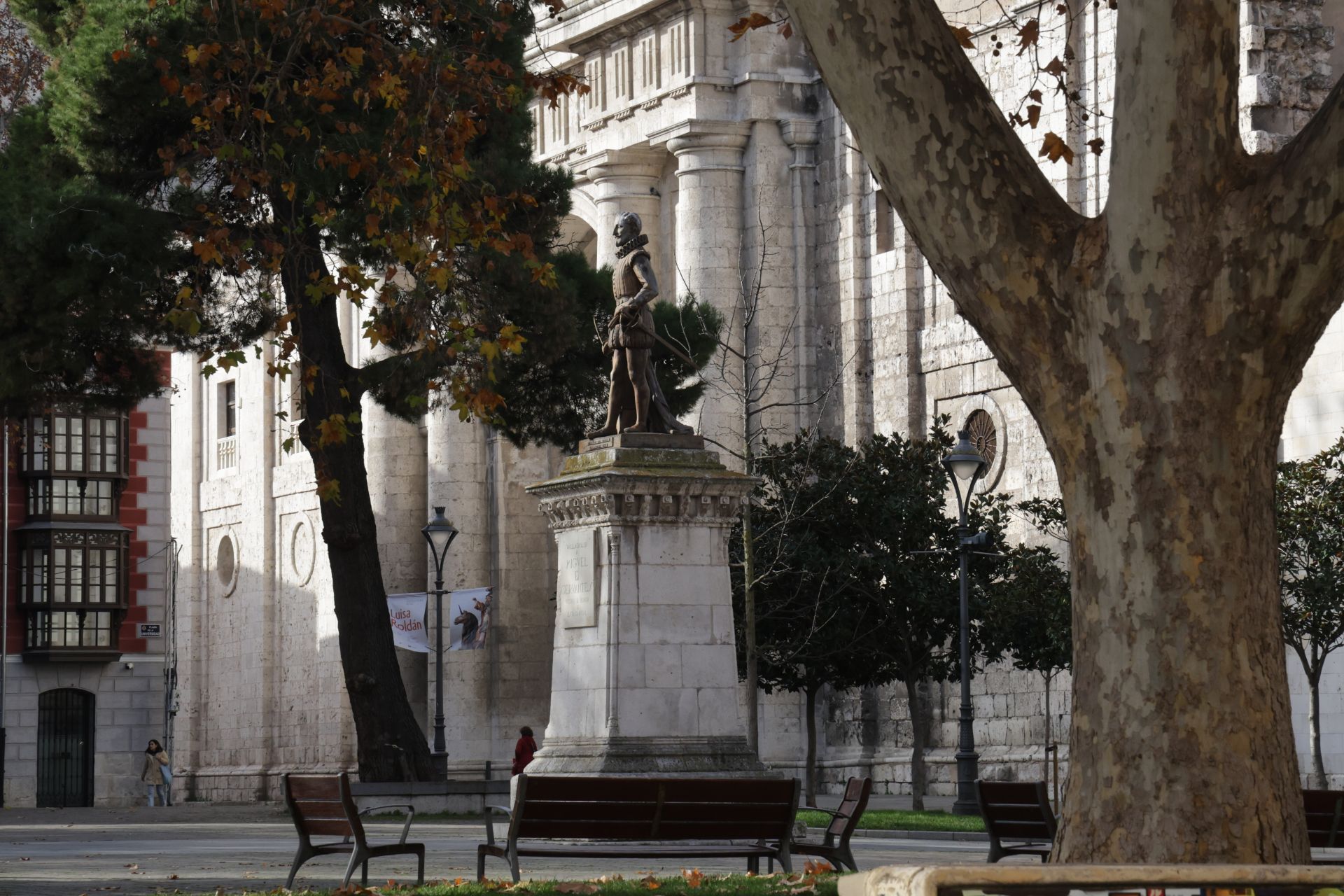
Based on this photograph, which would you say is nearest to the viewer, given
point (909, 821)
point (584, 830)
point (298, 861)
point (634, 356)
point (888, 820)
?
point (584, 830)

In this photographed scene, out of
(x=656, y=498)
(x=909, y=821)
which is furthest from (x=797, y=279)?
(x=656, y=498)

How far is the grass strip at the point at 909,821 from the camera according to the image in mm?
25234

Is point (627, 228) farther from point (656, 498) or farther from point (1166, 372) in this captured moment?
point (1166, 372)

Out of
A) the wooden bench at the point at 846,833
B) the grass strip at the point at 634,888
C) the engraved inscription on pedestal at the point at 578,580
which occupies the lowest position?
the grass strip at the point at 634,888

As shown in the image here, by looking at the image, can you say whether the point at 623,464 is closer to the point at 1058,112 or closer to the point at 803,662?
the point at 803,662

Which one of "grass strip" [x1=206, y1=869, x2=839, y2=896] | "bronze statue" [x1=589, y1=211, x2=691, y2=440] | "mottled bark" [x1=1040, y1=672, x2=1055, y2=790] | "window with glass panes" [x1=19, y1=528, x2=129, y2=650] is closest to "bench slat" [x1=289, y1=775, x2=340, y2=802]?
"grass strip" [x1=206, y1=869, x2=839, y2=896]

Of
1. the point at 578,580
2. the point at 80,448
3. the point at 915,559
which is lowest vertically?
the point at 578,580

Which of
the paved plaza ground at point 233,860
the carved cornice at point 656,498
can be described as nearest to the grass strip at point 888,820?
the paved plaza ground at point 233,860

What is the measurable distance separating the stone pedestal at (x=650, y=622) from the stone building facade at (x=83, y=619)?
3646cm

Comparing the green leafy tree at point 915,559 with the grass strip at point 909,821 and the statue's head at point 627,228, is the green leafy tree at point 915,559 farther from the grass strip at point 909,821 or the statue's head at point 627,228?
the statue's head at point 627,228

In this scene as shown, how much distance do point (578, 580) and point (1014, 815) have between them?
4.90 m

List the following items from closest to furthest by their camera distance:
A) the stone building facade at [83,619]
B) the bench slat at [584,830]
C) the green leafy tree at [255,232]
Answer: the bench slat at [584,830] → the green leafy tree at [255,232] → the stone building facade at [83,619]

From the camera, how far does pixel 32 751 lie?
53.7 metres

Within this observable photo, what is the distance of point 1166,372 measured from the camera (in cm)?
813
